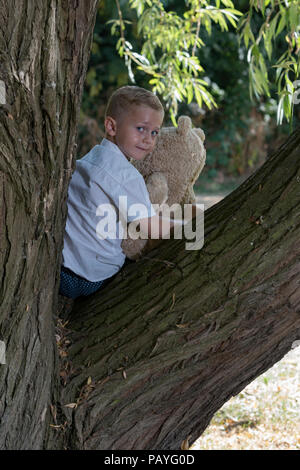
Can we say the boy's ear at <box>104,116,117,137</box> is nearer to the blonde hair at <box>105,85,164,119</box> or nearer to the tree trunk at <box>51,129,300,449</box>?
the blonde hair at <box>105,85,164,119</box>

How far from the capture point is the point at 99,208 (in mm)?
2213

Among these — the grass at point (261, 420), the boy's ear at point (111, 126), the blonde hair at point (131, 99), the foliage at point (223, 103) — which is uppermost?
the foliage at point (223, 103)

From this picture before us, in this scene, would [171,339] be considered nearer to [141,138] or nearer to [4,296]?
[4,296]

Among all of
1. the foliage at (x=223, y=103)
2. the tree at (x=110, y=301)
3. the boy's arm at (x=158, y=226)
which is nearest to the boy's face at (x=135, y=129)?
the boy's arm at (x=158, y=226)

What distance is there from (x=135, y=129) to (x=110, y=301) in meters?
0.63

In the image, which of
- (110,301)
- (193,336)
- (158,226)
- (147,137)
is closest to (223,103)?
(147,137)

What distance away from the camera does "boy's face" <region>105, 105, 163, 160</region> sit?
7.51 ft

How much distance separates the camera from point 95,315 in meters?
2.14

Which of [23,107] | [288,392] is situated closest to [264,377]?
[288,392]

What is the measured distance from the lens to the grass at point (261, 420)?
3373 millimetres

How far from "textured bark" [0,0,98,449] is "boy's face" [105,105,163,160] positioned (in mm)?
434

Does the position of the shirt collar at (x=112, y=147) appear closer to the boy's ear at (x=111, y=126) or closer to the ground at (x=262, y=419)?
the boy's ear at (x=111, y=126)

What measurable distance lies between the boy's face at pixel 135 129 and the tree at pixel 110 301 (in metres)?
0.39

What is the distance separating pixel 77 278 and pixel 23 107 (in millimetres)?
767
